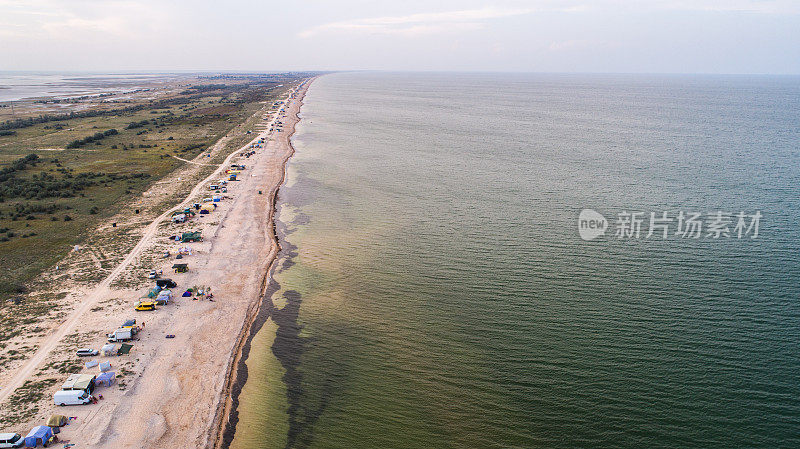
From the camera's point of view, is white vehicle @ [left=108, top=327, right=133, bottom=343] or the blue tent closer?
the blue tent

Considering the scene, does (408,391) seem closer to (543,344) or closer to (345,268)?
(543,344)

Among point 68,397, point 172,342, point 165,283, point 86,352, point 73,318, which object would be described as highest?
point 165,283

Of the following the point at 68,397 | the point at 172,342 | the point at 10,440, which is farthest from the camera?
the point at 172,342

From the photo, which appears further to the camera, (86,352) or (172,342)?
(172,342)

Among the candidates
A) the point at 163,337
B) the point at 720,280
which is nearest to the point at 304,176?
the point at 163,337

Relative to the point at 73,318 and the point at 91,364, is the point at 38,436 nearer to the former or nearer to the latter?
the point at 91,364

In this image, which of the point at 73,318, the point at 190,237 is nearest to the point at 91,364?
the point at 73,318

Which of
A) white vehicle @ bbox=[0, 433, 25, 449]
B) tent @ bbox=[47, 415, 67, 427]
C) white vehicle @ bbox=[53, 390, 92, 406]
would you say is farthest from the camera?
white vehicle @ bbox=[53, 390, 92, 406]

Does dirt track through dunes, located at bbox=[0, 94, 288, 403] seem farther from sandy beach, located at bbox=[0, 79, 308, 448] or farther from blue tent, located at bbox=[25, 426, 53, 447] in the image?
blue tent, located at bbox=[25, 426, 53, 447]

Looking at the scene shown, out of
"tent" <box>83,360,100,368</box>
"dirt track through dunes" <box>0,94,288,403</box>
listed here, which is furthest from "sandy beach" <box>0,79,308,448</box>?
"tent" <box>83,360,100,368</box>
